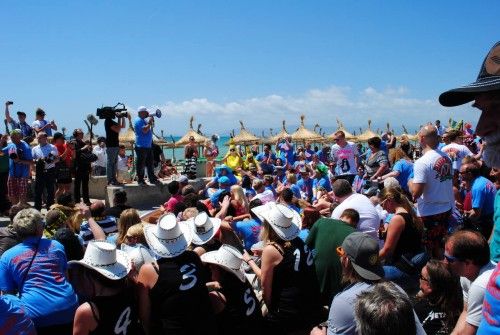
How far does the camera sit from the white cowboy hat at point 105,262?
136 inches

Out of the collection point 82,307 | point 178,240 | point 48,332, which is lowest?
point 48,332

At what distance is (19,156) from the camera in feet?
32.8

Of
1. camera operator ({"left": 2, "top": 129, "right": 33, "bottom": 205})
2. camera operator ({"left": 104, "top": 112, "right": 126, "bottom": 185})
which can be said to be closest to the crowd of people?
camera operator ({"left": 2, "top": 129, "right": 33, "bottom": 205})

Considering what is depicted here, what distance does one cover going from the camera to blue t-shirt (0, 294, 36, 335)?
3162 millimetres

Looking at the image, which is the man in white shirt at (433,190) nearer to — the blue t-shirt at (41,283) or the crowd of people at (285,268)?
the crowd of people at (285,268)

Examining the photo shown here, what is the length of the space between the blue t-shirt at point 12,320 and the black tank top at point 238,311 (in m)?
1.49

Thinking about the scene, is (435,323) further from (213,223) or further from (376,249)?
(213,223)

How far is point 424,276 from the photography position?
383 cm

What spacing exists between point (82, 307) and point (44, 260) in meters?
1.00

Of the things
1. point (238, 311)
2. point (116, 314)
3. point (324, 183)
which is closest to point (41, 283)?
point (116, 314)

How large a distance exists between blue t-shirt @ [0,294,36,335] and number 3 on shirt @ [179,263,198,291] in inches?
42.9

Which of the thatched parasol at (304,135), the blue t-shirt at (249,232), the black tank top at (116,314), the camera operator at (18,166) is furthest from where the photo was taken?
the thatched parasol at (304,135)

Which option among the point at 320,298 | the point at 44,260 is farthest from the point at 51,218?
the point at 320,298

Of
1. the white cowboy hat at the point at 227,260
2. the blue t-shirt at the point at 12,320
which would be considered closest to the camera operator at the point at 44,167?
the white cowboy hat at the point at 227,260
